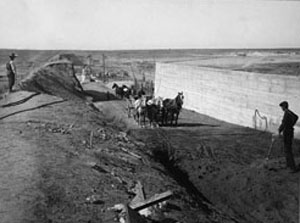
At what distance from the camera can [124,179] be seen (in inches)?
260

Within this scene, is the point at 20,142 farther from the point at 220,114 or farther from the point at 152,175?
the point at 220,114

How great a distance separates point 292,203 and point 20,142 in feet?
18.6

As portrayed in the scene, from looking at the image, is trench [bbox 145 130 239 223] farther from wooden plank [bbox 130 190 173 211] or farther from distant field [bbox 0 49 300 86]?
distant field [bbox 0 49 300 86]

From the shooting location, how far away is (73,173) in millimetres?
6285

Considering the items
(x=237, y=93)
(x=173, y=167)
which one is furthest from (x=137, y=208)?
(x=237, y=93)

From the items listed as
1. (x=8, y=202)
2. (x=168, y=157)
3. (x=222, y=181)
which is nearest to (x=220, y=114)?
(x=168, y=157)

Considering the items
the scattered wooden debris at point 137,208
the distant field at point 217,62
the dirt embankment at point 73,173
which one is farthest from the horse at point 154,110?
the scattered wooden debris at point 137,208

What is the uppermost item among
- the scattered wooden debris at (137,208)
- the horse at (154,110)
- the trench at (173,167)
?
the scattered wooden debris at (137,208)

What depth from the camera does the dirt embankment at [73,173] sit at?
4910 millimetres

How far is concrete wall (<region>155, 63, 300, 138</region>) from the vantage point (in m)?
11.9

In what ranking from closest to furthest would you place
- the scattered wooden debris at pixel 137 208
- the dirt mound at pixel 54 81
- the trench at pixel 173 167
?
1. the scattered wooden debris at pixel 137 208
2. the trench at pixel 173 167
3. the dirt mound at pixel 54 81

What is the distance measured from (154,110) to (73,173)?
7.61 metres

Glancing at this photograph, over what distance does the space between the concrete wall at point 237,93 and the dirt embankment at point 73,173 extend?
4227mm

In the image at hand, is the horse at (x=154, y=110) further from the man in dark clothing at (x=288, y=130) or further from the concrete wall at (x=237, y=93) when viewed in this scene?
the man in dark clothing at (x=288, y=130)
